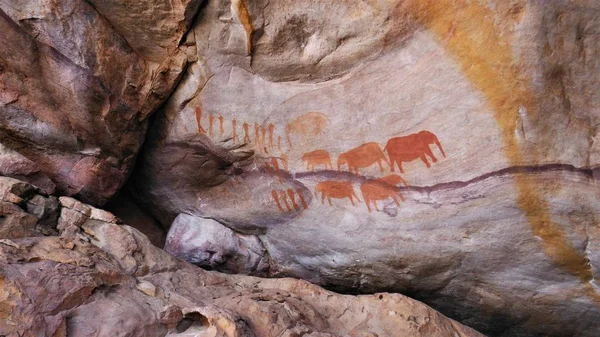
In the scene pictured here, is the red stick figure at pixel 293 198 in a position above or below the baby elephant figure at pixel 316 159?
below

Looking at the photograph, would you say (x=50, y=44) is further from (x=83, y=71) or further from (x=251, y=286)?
Result: (x=251, y=286)

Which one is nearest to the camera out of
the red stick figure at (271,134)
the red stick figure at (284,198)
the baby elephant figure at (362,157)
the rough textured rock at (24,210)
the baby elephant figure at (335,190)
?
the rough textured rock at (24,210)

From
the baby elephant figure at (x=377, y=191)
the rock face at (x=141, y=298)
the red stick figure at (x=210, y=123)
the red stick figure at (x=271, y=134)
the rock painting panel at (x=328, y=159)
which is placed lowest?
the rock face at (x=141, y=298)

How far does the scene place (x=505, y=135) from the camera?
2488mm

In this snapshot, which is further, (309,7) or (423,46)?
(309,7)

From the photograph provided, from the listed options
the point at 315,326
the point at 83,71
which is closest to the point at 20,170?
the point at 83,71

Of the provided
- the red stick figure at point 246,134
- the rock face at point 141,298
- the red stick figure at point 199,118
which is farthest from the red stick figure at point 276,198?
the red stick figure at point 199,118

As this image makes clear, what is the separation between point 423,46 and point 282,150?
1142 millimetres

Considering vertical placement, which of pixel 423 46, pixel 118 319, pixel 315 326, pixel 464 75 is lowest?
pixel 315 326

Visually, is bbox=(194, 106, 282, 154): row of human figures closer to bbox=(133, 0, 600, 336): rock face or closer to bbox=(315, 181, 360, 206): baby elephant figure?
bbox=(133, 0, 600, 336): rock face

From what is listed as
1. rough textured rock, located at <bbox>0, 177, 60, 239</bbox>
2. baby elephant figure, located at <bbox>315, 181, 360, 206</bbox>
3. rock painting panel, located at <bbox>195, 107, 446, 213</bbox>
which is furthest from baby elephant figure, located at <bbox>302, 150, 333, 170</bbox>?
rough textured rock, located at <bbox>0, 177, 60, 239</bbox>

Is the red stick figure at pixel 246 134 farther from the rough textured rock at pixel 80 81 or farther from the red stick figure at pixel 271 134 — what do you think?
the rough textured rock at pixel 80 81

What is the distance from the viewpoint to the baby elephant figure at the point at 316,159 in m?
3.09

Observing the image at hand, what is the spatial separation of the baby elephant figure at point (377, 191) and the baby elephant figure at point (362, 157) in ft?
0.34
